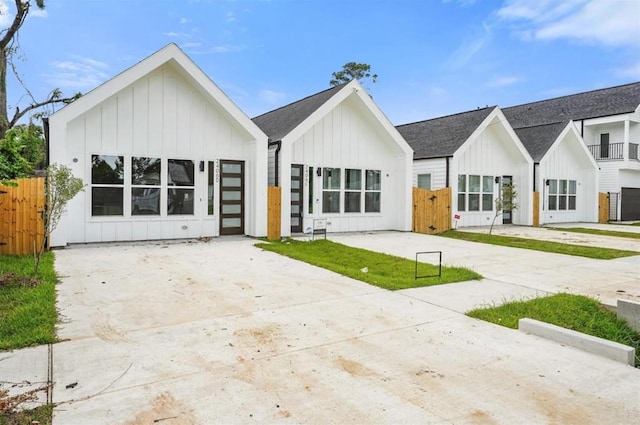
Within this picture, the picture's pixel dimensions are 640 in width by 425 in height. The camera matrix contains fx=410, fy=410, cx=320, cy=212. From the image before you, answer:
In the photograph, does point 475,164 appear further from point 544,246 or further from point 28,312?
point 28,312

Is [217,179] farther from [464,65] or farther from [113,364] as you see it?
[464,65]

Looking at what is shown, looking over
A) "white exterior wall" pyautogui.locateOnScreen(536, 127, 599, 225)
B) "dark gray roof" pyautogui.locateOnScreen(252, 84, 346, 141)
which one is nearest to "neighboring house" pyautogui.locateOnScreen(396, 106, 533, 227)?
"white exterior wall" pyautogui.locateOnScreen(536, 127, 599, 225)

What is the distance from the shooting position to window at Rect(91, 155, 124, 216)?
10875 mm

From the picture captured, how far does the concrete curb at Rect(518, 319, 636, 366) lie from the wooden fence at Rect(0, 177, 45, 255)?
9515mm

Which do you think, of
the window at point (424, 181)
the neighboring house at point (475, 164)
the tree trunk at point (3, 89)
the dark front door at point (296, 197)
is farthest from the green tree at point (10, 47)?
the neighboring house at point (475, 164)

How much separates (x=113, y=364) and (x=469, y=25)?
1628 centimetres

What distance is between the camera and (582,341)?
4352mm

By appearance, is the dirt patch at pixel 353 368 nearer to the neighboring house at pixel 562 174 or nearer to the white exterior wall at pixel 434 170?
the white exterior wall at pixel 434 170

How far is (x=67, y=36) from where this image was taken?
19.6 metres

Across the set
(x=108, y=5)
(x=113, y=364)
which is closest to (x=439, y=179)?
(x=108, y=5)

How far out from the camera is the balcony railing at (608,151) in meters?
27.0

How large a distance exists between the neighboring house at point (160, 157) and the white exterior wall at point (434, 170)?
8.44 metres

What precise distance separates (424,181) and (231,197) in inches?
373

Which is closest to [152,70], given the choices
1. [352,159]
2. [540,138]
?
[352,159]
